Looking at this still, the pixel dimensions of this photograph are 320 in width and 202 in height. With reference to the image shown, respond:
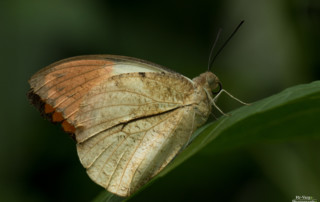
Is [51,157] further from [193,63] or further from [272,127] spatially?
[272,127]

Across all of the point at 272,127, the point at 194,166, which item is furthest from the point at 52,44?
the point at 272,127

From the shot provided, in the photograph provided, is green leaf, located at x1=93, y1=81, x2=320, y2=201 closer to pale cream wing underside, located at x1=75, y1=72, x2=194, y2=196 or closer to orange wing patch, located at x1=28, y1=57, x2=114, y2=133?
pale cream wing underside, located at x1=75, y1=72, x2=194, y2=196

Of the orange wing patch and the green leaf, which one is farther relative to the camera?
the orange wing patch

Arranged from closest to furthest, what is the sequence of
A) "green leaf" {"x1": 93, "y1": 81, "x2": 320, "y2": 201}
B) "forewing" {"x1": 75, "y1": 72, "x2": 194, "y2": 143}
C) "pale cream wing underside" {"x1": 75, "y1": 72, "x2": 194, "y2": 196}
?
"green leaf" {"x1": 93, "y1": 81, "x2": 320, "y2": 201}, "pale cream wing underside" {"x1": 75, "y1": 72, "x2": 194, "y2": 196}, "forewing" {"x1": 75, "y1": 72, "x2": 194, "y2": 143}

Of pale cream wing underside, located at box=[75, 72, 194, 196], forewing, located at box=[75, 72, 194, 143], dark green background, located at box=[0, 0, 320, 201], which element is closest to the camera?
pale cream wing underside, located at box=[75, 72, 194, 196]

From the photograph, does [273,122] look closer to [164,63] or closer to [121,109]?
[121,109]

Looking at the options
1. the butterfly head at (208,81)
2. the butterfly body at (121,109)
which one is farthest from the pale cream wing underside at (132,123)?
the butterfly head at (208,81)

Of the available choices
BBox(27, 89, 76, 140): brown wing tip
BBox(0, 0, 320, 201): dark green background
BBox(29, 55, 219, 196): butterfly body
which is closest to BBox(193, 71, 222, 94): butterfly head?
BBox(29, 55, 219, 196): butterfly body
